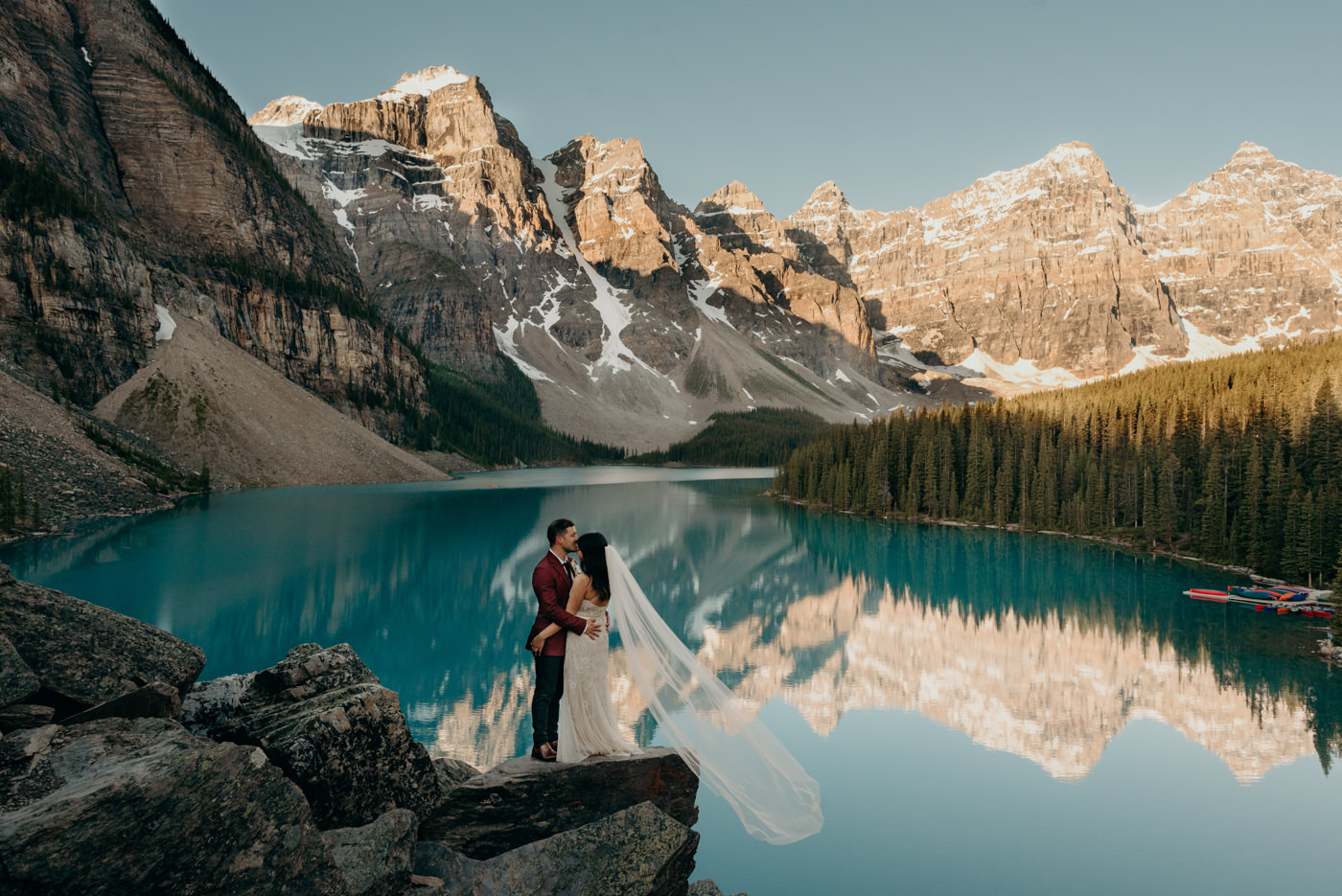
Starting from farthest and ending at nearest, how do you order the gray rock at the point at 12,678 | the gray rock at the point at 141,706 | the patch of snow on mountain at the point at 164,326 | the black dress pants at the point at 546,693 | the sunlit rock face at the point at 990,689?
the patch of snow on mountain at the point at 164,326 → the sunlit rock face at the point at 990,689 → the black dress pants at the point at 546,693 → the gray rock at the point at 141,706 → the gray rock at the point at 12,678

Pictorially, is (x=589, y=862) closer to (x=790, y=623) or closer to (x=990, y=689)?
(x=990, y=689)

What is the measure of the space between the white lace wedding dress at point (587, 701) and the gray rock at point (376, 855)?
2072 millimetres

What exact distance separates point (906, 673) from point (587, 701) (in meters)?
19.6

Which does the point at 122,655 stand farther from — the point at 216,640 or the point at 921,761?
the point at 216,640

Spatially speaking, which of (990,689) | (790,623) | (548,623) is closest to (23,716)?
(548,623)

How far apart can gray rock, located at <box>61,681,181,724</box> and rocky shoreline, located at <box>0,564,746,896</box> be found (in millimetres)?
17

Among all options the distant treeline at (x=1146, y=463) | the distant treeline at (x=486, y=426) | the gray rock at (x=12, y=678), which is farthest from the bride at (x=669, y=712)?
the distant treeline at (x=486, y=426)

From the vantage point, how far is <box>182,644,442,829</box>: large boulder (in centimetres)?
662

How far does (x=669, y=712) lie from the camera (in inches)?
349

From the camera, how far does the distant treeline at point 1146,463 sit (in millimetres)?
45562

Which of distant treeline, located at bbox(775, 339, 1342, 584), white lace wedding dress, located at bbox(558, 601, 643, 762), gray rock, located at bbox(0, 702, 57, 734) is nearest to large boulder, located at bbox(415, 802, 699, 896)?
white lace wedding dress, located at bbox(558, 601, 643, 762)

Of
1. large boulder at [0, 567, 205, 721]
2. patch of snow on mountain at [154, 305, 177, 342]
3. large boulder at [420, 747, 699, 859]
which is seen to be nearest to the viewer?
large boulder at [0, 567, 205, 721]

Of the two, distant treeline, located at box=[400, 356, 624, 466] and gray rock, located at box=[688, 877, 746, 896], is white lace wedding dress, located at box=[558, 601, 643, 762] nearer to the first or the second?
gray rock, located at box=[688, 877, 746, 896]

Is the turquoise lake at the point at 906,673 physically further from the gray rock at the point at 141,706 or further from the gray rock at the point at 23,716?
the gray rock at the point at 23,716
